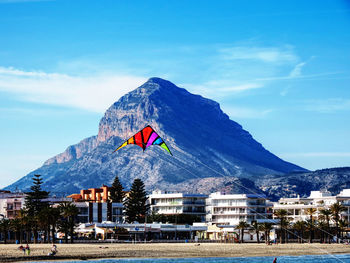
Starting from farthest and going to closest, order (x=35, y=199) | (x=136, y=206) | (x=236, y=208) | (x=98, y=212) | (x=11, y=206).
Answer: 1. (x=236, y=208)
2. (x=136, y=206)
3. (x=11, y=206)
4. (x=98, y=212)
5. (x=35, y=199)

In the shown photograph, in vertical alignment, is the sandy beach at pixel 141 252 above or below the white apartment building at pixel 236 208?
→ below

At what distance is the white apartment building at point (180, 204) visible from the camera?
144m

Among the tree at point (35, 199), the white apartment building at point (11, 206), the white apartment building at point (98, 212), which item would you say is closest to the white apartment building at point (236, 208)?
the white apartment building at point (98, 212)

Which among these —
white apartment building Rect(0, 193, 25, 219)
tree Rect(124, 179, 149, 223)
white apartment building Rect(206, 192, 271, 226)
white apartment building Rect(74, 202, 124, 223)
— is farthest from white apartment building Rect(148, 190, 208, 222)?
white apartment building Rect(0, 193, 25, 219)

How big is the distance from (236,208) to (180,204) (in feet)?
43.1

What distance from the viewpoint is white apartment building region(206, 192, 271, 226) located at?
135 meters

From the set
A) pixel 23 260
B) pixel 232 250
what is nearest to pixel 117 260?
pixel 23 260

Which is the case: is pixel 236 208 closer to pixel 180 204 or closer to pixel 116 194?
pixel 180 204

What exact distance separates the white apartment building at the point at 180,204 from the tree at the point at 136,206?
7806mm

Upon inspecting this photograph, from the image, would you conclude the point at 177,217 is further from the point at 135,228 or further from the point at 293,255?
the point at 293,255

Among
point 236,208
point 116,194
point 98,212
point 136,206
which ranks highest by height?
point 116,194

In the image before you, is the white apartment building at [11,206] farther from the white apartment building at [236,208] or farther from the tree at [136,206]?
the white apartment building at [236,208]

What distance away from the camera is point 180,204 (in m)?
144

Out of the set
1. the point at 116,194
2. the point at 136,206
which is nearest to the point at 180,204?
the point at 136,206
